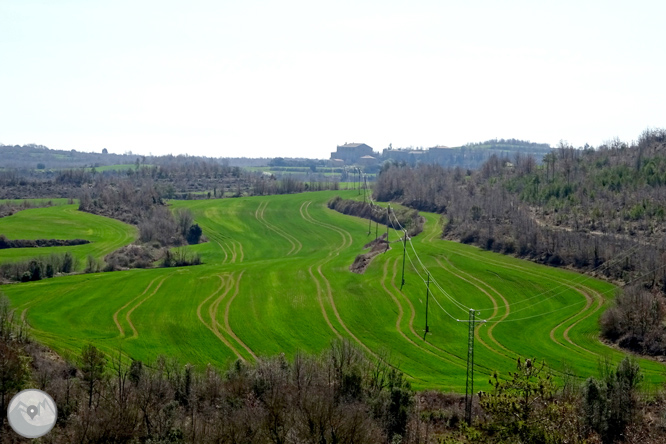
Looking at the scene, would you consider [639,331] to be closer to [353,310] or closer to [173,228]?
[353,310]

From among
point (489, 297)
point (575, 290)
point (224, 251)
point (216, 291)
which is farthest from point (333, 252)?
point (575, 290)

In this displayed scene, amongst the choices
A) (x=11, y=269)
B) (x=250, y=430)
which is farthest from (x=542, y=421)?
(x=11, y=269)

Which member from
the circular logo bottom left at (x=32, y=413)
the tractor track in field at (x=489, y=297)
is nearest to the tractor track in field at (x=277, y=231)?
the tractor track in field at (x=489, y=297)

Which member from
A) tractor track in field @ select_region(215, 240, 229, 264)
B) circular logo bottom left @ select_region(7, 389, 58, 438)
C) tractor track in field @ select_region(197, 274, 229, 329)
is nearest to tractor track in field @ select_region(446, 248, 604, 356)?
tractor track in field @ select_region(197, 274, 229, 329)

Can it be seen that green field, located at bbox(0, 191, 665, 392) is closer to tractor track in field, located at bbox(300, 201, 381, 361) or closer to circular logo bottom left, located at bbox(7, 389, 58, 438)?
tractor track in field, located at bbox(300, 201, 381, 361)

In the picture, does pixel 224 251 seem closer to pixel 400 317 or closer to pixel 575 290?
pixel 400 317
